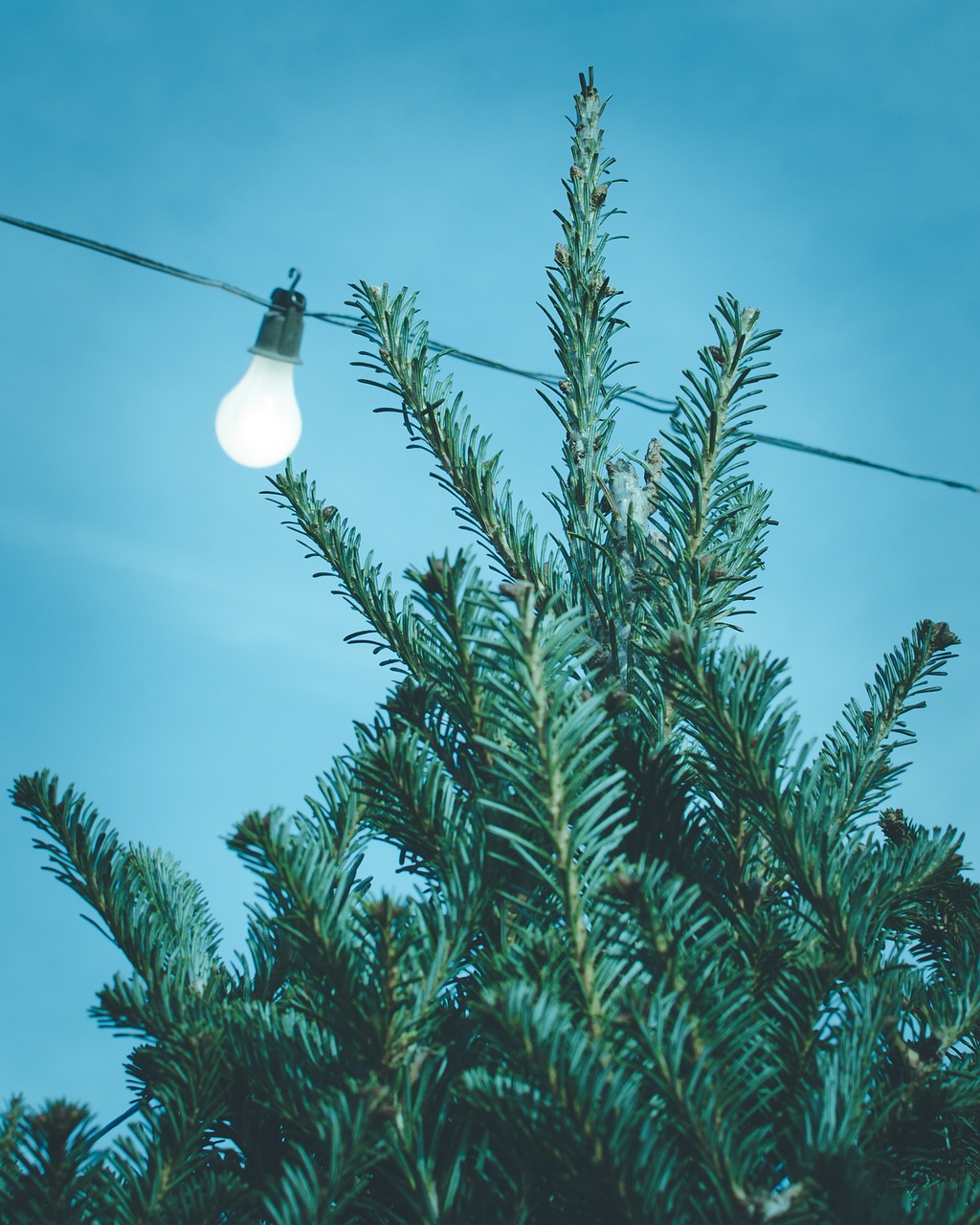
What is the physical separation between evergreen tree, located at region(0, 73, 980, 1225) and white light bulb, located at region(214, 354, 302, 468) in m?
0.68

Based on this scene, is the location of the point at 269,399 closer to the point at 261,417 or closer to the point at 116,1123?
the point at 261,417

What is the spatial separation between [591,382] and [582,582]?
22.1 inches

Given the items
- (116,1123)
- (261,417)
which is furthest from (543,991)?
(261,417)

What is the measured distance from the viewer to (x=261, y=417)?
81.8 inches

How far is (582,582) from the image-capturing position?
2.04 metres

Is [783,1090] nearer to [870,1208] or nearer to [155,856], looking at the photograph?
[870,1208]

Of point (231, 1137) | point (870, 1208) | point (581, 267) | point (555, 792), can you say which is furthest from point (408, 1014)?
point (581, 267)

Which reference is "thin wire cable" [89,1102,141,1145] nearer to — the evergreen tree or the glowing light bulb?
the evergreen tree

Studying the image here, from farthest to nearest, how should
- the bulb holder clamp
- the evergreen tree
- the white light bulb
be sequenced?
1. the bulb holder clamp
2. the white light bulb
3. the evergreen tree

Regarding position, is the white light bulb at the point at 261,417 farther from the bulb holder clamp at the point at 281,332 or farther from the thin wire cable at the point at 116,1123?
the thin wire cable at the point at 116,1123

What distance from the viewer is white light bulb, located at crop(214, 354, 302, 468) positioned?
2051 millimetres

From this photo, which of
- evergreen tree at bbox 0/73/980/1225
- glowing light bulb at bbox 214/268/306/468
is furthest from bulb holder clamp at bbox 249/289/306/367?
evergreen tree at bbox 0/73/980/1225

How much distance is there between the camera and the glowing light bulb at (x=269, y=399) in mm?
2053

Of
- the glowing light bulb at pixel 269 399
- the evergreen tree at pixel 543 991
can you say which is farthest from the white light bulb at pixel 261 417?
the evergreen tree at pixel 543 991
